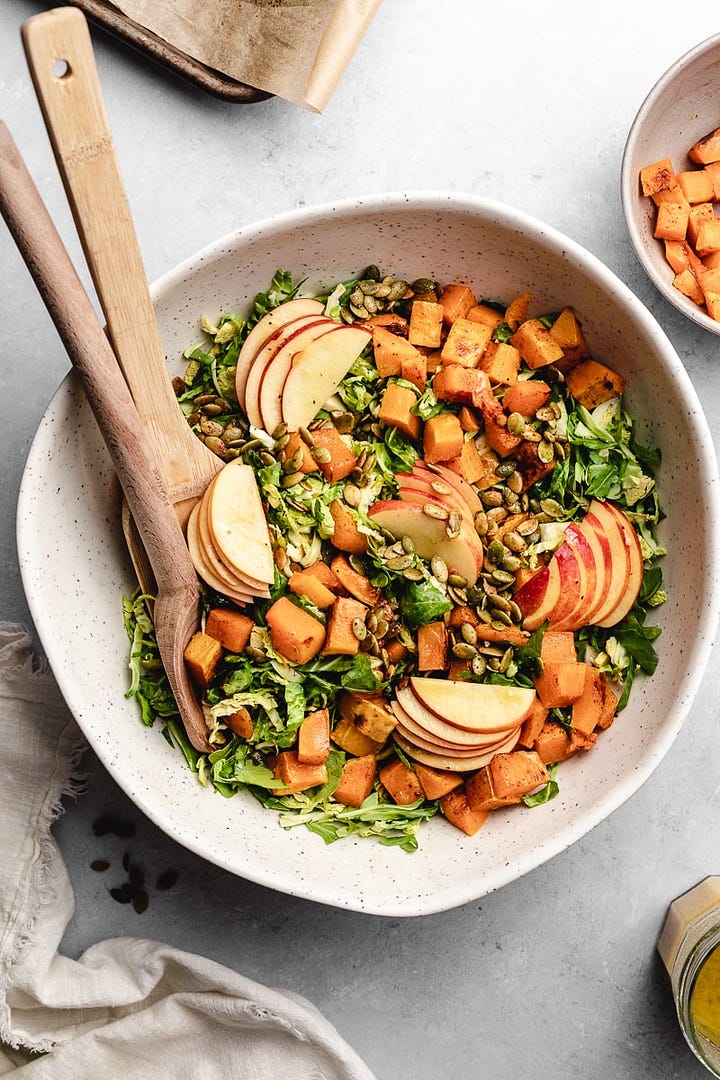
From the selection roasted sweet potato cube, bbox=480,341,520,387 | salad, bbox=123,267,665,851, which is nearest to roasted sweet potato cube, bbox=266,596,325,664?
salad, bbox=123,267,665,851

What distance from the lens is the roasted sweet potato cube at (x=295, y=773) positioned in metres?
2.12

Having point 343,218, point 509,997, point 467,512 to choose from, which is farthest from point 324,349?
point 509,997

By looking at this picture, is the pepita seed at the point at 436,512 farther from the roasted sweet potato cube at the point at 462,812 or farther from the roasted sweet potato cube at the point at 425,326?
the roasted sweet potato cube at the point at 462,812

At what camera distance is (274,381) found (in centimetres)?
213

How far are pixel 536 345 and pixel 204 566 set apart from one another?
90cm

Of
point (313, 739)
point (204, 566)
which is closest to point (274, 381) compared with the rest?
point (204, 566)

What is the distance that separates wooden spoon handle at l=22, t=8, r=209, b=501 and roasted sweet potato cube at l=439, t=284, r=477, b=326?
2.22 ft

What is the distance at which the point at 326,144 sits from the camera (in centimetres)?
247

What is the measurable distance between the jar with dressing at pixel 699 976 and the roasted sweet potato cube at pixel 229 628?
4.27 ft

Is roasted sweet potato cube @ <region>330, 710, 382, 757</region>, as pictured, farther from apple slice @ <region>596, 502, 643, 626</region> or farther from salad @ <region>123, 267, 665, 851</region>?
apple slice @ <region>596, 502, 643, 626</region>

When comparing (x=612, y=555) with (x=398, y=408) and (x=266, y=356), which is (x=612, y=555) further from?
(x=266, y=356)

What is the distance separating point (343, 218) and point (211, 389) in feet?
1.58

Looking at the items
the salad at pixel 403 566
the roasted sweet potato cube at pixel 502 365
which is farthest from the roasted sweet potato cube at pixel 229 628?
the roasted sweet potato cube at pixel 502 365

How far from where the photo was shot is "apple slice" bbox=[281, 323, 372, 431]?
6.96 feet
